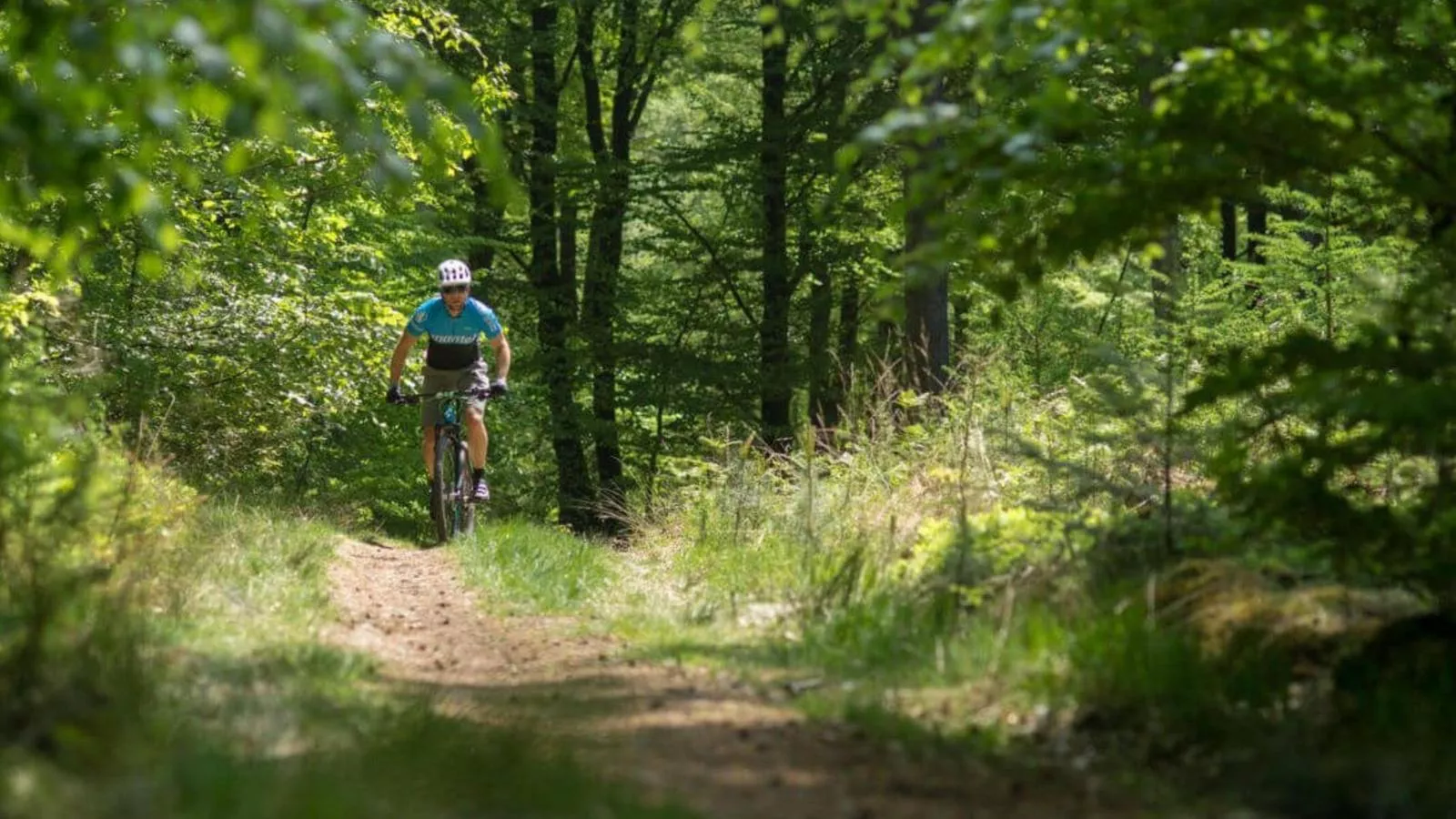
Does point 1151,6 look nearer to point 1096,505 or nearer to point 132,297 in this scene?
point 1096,505

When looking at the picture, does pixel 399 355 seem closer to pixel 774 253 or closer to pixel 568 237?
pixel 774 253

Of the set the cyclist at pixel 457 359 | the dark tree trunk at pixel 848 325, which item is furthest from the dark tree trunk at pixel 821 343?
the cyclist at pixel 457 359

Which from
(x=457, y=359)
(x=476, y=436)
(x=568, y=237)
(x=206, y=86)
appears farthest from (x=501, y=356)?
(x=568, y=237)

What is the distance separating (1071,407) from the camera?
11.3 meters

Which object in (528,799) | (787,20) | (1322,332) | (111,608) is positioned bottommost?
(528,799)

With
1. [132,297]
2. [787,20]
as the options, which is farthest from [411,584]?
[787,20]

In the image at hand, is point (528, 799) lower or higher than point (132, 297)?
lower

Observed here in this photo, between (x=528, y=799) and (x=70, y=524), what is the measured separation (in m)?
2.42

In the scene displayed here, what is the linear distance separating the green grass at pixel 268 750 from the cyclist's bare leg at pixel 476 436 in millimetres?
5261

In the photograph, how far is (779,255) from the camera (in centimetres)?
2198

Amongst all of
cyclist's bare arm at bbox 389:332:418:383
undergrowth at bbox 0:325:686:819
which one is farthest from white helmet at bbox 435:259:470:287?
undergrowth at bbox 0:325:686:819

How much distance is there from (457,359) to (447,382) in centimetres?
23

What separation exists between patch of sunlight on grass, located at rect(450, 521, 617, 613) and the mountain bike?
238 millimetres

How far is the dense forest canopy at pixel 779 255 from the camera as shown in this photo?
17.9 ft
